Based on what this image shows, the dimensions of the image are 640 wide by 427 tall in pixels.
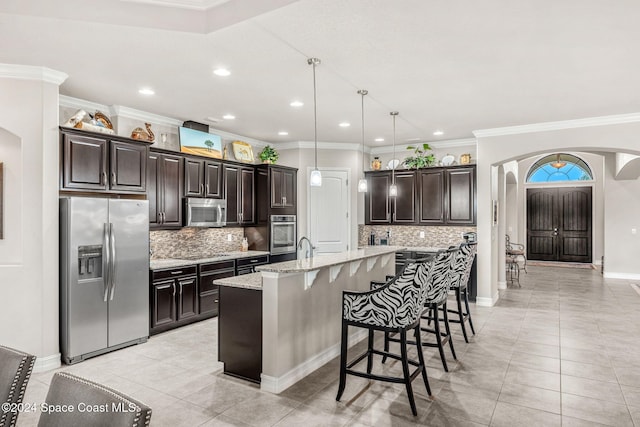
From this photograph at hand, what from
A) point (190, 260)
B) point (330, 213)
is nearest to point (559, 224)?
point (330, 213)

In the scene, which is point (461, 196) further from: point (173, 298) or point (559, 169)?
point (559, 169)

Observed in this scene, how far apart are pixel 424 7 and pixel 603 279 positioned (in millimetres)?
8876

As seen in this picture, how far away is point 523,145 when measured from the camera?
19.5ft

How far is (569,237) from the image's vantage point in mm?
11367

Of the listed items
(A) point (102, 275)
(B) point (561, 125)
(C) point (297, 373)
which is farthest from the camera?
(B) point (561, 125)

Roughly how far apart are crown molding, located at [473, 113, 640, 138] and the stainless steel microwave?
417 cm

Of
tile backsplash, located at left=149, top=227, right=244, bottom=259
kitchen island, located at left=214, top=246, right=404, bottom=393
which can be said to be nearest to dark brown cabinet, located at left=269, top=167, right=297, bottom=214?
tile backsplash, located at left=149, top=227, right=244, bottom=259

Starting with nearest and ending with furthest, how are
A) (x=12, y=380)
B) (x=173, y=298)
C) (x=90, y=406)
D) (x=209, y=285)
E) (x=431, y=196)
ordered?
(x=90, y=406) < (x=12, y=380) < (x=173, y=298) < (x=209, y=285) < (x=431, y=196)

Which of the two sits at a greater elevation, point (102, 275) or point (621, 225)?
point (621, 225)

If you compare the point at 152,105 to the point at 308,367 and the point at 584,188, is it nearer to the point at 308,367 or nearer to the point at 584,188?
the point at 308,367

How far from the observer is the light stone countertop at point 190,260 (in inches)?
189

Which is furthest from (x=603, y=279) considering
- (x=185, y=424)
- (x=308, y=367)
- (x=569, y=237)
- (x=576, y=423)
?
(x=185, y=424)

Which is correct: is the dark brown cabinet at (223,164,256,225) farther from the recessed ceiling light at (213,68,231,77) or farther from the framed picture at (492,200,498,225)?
the framed picture at (492,200,498,225)

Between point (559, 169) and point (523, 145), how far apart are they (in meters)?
6.81
